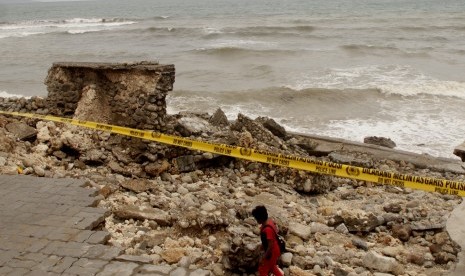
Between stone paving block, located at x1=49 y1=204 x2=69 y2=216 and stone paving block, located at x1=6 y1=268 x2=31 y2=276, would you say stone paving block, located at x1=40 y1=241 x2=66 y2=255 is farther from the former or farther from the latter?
stone paving block, located at x1=49 y1=204 x2=69 y2=216

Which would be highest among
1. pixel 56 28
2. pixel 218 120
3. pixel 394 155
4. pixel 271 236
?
pixel 56 28

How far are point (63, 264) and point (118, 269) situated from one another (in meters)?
0.56

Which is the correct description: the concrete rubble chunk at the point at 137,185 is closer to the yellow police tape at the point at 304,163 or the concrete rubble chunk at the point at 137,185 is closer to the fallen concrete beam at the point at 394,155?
the yellow police tape at the point at 304,163

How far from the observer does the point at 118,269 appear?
13.9ft

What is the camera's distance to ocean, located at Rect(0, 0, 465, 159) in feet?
44.9

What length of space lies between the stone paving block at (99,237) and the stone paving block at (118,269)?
444mm

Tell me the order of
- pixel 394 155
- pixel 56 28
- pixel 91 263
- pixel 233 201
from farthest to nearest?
pixel 56 28 < pixel 394 155 < pixel 233 201 < pixel 91 263

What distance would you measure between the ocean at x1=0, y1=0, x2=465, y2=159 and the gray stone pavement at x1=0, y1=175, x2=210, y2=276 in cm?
847

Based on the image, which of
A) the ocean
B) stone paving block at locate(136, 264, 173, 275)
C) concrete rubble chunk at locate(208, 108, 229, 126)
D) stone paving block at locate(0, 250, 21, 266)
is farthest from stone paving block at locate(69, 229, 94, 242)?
the ocean

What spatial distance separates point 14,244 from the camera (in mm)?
4648

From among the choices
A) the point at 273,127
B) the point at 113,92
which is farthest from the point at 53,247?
the point at 273,127

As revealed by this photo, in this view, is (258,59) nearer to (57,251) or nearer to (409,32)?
(409,32)

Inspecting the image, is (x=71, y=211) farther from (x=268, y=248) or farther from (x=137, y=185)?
(x=268, y=248)

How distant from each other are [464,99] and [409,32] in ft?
69.0
